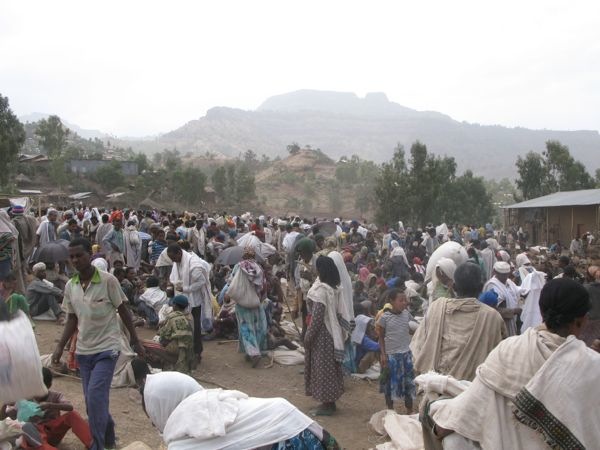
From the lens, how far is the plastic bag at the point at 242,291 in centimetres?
788

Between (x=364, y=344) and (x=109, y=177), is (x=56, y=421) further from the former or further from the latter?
(x=109, y=177)

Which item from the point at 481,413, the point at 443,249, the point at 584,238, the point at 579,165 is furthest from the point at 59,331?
the point at 579,165

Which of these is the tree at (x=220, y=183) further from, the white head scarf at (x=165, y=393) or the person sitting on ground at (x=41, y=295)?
the white head scarf at (x=165, y=393)

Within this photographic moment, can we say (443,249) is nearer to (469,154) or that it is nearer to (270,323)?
(270,323)

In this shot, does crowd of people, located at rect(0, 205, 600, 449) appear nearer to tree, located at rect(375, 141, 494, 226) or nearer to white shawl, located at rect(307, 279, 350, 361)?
white shawl, located at rect(307, 279, 350, 361)

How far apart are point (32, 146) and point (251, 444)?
76614mm

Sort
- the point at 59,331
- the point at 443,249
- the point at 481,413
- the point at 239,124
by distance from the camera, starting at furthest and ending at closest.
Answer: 1. the point at 239,124
2. the point at 59,331
3. the point at 443,249
4. the point at 481,413

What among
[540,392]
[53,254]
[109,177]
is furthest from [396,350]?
[109,177]

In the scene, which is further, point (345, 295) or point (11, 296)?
point (345, 295)

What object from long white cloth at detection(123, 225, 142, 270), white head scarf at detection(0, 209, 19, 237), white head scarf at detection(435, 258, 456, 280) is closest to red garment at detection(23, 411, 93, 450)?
white head scarf at detection(0, 209, 19, 237)

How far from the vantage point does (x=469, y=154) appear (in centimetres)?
14788

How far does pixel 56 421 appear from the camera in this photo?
16.3ft

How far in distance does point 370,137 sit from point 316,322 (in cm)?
17337

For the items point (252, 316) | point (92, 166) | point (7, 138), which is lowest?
point (252, 316)
